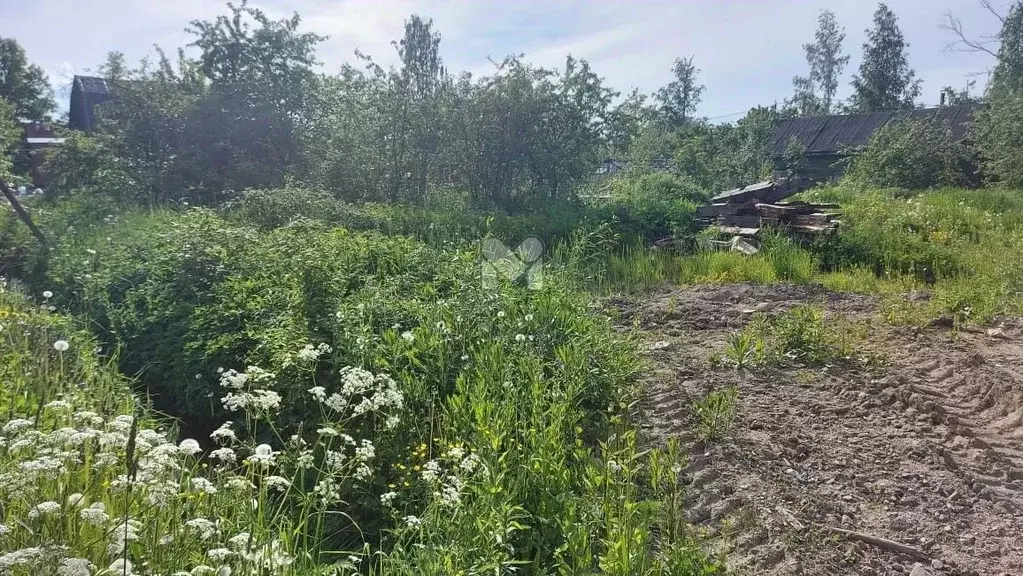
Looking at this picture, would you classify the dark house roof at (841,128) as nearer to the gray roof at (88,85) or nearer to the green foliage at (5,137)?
the green foliage at (5,137)

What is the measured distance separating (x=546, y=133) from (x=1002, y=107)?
1464cm

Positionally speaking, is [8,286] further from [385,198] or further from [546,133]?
[546,133]

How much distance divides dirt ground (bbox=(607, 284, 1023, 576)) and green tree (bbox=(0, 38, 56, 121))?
107ft

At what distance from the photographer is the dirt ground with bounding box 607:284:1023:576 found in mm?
2734

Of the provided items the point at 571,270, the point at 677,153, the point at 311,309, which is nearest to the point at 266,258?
the point at 311,309

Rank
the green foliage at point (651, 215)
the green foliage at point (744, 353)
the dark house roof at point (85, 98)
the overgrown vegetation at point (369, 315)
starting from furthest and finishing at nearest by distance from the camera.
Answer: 1. the dark house roof at point (85, 98)
2. the green foliage at point (651, 215)
3. the green foliage at point (744, 353)
4. the overgrown vegetation at point (369, 315)

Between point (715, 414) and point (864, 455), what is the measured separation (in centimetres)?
80

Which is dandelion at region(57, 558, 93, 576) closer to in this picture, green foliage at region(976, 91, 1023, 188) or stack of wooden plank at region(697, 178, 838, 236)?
stack of wooden plank at region(697, 178, 838, 236)

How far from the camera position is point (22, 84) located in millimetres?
27984

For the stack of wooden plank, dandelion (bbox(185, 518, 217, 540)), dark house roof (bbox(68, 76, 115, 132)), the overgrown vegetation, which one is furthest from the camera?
dark house roof (bbox(68, 76, 115, 132))

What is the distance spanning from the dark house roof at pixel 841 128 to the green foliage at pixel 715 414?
82.9 feet

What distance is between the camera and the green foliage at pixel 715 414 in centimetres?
359

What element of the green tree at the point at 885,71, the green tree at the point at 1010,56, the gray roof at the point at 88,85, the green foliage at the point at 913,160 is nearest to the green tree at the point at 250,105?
the green foliage at the point at 913,160

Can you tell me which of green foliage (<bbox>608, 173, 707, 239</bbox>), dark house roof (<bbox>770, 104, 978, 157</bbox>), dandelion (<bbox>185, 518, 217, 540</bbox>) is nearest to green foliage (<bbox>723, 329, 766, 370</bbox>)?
dandelion (<bbox>185, 518, 217, 540</bbox>)
